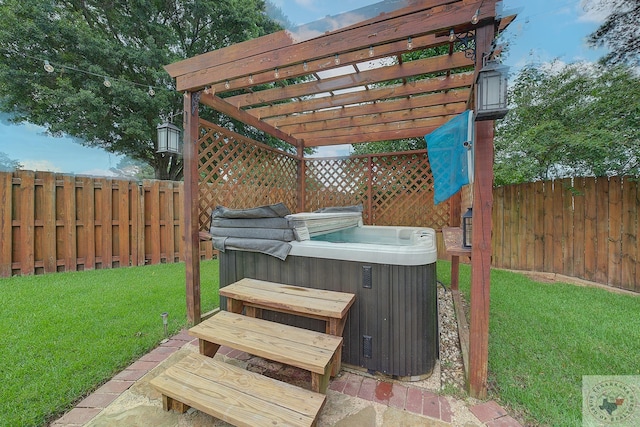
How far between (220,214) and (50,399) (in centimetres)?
175

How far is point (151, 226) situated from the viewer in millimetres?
5219

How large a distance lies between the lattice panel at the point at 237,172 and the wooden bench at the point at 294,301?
1.32 meters

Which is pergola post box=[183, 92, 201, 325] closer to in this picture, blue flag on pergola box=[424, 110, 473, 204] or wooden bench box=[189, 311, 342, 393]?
wooden bench box=[189, 311, 342, 393]

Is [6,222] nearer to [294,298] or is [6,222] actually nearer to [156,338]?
[156,338]

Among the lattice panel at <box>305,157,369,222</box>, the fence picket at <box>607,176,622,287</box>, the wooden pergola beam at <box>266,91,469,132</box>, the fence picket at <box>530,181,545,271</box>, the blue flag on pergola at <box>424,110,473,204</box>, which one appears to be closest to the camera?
the blue flag on pergola at <box>424,110,473,204</box>

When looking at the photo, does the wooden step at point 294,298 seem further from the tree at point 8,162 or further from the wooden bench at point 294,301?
the tree at point 8,162

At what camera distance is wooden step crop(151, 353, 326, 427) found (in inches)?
51.1

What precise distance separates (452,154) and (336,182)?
3015 millimetres


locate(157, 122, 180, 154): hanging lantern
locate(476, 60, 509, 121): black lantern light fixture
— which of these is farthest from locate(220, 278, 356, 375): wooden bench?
locate(157, 122, 180, 154): hanging lantern

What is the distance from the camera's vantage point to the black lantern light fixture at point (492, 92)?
1516 millimetres

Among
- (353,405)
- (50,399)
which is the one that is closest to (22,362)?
(50,399)

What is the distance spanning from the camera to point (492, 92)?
1536 millimetres

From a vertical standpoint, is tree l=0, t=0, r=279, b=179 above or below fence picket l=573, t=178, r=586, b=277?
above

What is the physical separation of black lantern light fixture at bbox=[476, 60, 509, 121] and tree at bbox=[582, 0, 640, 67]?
172 inches
